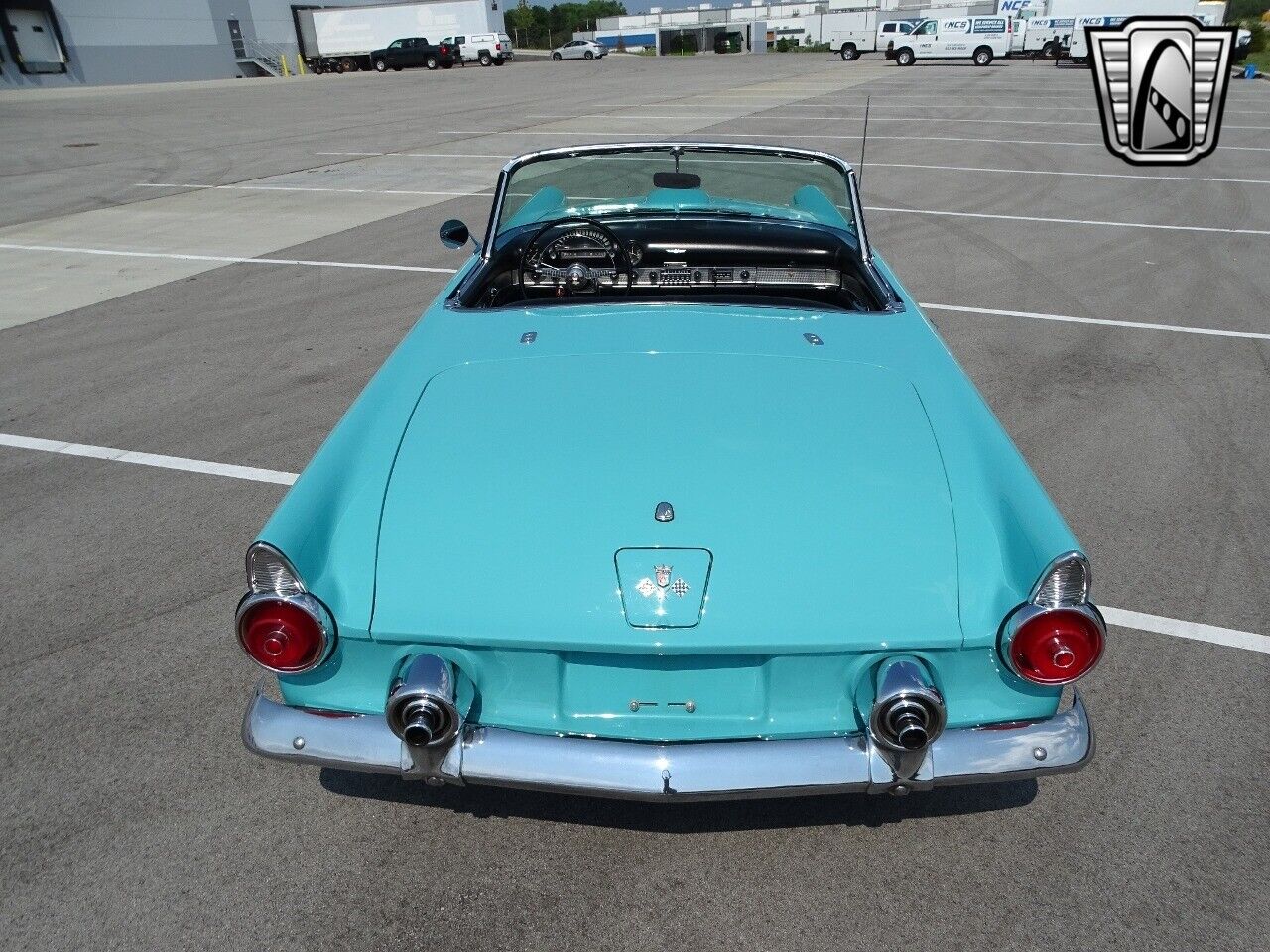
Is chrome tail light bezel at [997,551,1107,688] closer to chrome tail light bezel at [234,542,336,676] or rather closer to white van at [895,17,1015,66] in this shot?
chrome tail light bezel at [234,542,336,676]

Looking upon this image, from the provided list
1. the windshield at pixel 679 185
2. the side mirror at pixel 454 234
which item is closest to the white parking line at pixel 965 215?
the side mirror at pixel 454 234

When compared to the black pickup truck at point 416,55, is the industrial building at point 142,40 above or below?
above

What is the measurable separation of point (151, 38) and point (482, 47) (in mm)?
14839

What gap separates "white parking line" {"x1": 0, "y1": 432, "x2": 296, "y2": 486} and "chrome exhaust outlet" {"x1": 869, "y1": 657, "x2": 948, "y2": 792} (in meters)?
3.20

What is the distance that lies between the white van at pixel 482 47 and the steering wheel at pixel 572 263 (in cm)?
4649

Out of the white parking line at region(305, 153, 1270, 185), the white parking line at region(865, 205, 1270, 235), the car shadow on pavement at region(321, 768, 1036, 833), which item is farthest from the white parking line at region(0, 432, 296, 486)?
the white parking line at region(865, 205, 1270, 235)

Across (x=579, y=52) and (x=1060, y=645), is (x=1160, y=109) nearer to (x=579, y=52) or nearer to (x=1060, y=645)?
(x=1060, y=645)

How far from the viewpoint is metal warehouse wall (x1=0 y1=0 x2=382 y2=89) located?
37.1 m

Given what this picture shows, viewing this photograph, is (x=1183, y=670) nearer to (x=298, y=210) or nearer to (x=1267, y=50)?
(x=298, y=210)

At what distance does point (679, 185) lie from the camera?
4.03 metres

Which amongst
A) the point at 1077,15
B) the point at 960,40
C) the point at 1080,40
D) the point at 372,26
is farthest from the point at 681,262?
the point at 372,26

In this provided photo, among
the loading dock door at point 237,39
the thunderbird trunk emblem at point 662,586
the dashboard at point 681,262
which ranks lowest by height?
the thunderbird trunk emblem at point 662,586

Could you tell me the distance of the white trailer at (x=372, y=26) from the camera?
150ft

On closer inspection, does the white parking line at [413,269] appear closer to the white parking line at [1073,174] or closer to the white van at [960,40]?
the white parking line at [1073,174]
